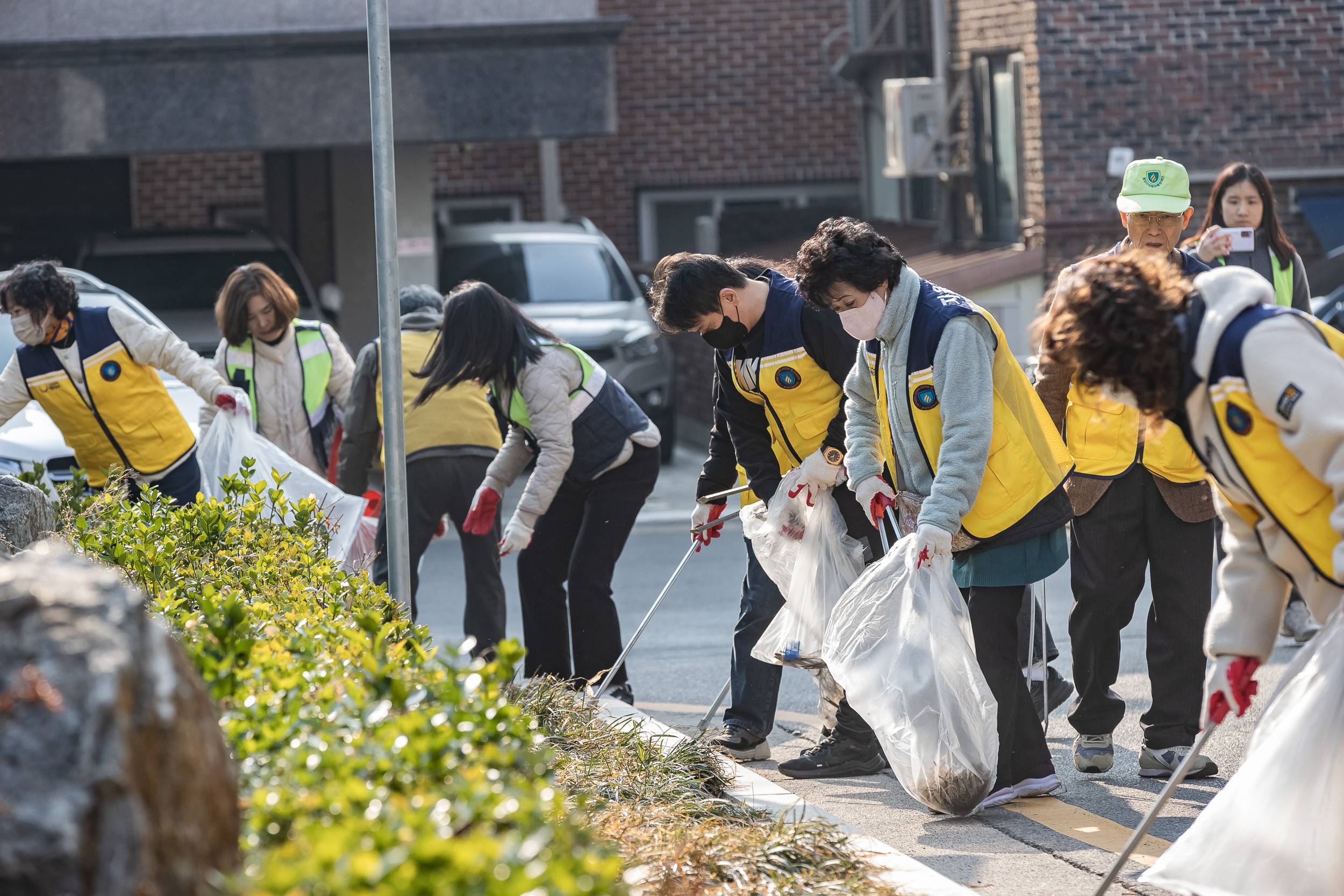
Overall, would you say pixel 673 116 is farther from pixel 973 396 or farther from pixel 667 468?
pixel 973 396

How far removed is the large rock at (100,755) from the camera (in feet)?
6.29

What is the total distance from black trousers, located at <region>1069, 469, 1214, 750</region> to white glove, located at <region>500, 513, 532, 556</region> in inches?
73.4

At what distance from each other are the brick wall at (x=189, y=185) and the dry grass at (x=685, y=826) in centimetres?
1431

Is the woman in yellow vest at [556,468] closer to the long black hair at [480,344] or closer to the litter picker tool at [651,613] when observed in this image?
the long black hair at [480,344]

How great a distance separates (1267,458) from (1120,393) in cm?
31

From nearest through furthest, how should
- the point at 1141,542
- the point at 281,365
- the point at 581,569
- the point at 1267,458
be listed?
the point at 1267,458
the point at 1141,542
the point at 581,569
the point at 281,365

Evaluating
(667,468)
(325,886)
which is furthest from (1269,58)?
(325,886)

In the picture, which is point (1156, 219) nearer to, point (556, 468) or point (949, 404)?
point (949, 404)

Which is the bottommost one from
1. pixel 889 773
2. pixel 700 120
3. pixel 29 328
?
pixel 889 773

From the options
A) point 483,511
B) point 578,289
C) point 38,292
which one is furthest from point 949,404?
point 578,289

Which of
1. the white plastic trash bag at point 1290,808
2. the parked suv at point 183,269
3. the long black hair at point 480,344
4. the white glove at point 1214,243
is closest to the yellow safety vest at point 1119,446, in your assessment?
the white glove at point 1214,243

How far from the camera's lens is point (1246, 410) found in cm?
292

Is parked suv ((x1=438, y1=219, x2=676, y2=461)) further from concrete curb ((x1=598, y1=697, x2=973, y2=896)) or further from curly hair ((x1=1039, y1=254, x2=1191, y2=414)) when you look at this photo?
curly hair ((x1=1039, y1=254, x2=1191, y2=414))

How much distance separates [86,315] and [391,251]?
91.1 inches
